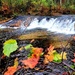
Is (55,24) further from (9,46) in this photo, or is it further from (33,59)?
(9,46)

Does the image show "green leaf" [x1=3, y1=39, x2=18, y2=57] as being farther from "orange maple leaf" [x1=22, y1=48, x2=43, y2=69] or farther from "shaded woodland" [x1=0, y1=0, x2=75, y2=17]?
"shaded woodland" [x1=0, y1=0, x2=75, y2=17]

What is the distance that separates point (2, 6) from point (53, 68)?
14.3 m

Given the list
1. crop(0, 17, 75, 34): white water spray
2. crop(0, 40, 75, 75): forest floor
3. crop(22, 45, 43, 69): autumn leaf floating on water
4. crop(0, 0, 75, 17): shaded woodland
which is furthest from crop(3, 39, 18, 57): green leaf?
crop(0, 0, 75, 17): shaded woodland

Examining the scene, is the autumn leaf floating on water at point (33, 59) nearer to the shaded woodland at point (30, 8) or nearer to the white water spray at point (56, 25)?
the white water spray at point (56, 25)

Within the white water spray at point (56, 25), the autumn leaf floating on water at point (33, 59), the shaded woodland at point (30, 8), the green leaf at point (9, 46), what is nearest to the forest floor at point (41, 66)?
the autumn leaf floating on water at point (33, 59)

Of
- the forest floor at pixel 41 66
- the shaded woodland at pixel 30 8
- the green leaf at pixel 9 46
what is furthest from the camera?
the shaded woodland at pixel 30 8

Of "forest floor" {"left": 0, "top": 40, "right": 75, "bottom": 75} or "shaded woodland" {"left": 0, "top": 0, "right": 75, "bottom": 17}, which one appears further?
"shaded woodland" {"left": 0, "top": 0, "right": 75, "bottom": 17}

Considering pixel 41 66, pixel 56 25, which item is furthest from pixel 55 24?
pixel 41 66

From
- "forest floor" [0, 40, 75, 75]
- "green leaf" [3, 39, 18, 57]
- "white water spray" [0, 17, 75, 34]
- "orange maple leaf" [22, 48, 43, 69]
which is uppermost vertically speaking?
"green leaf" [3, 39, 18, 57]

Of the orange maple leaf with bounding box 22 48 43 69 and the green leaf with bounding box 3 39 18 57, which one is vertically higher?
the green leaf with bounding box 3 39 18 57

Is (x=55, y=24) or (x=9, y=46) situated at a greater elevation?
(x=9, y=46)

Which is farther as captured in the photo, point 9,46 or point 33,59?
point 33,59

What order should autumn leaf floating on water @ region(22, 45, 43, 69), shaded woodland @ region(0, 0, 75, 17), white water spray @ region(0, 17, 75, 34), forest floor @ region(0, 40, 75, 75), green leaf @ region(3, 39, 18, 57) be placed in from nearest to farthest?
1. green leaf @ region(3, 39, 18, 57)
2. autumn leaf floating on water @ region(22, 45, 43, 69)
3. forest floor @ region(0, 40, 75, 75)
4. white water spray @ region(0, 17, 75, 34)
5. shaded woodland @ region(0, 0, 75, 17)

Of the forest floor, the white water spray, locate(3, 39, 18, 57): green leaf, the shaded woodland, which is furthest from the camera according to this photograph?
the shaded woodland
